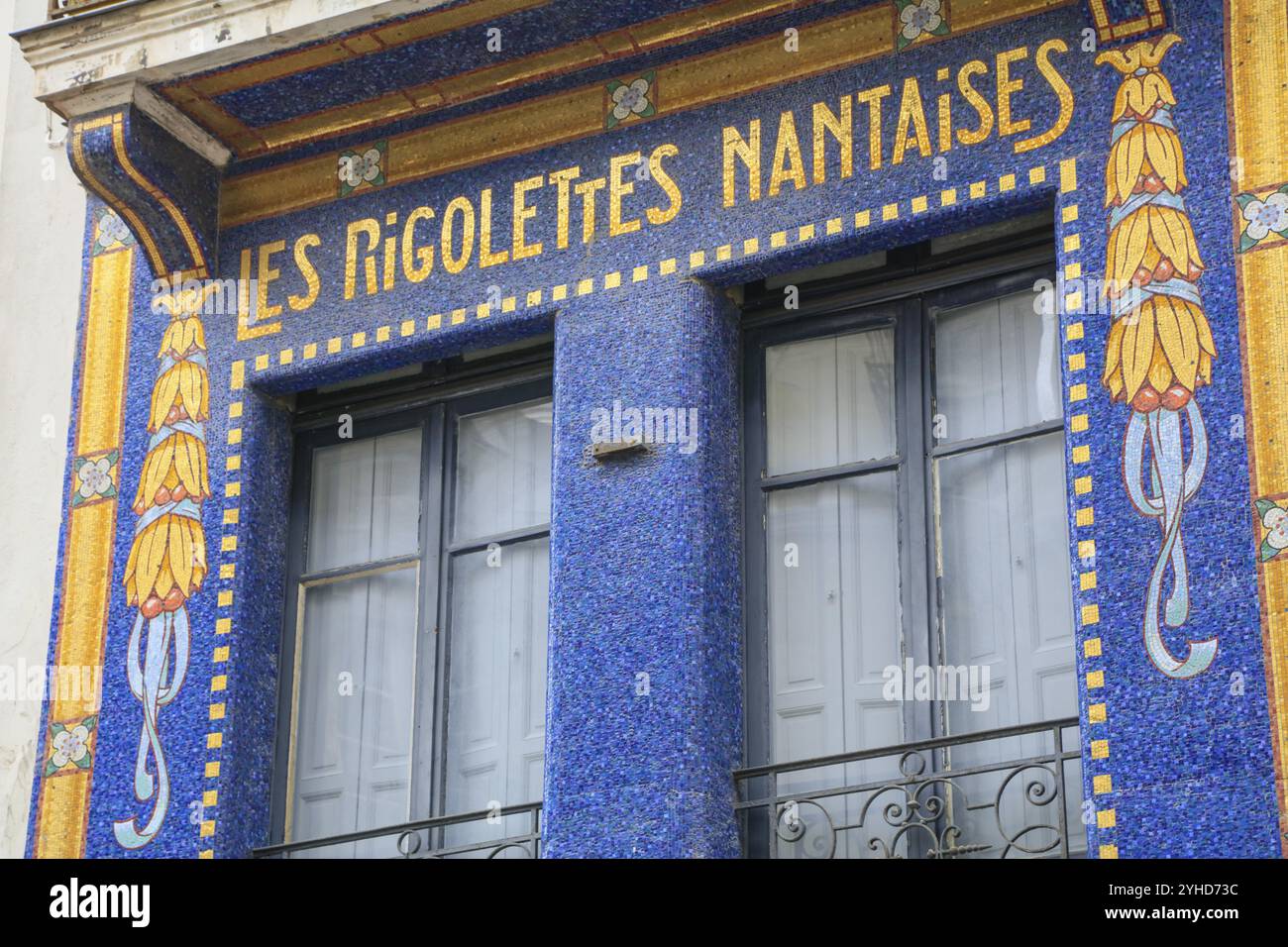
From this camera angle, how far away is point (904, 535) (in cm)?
1080

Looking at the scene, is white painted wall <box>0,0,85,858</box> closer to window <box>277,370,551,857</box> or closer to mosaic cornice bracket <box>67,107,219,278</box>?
mosaic cornice bracket <box>67,107,219,278</box>

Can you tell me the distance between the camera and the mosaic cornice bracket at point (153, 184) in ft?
39.3

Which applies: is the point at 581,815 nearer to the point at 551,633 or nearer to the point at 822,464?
the point at 551,633

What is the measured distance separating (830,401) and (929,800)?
1910mm

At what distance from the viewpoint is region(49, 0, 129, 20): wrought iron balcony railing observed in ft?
39.4

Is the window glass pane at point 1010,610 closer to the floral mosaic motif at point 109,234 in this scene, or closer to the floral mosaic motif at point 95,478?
the floral mosaic motif at point 95,478

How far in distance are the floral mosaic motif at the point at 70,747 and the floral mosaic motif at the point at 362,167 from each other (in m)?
2.73

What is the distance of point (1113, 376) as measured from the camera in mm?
10109

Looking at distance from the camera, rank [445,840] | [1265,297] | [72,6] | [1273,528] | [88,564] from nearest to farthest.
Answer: [1273,528] → [1265,297] → [445,840] → [72,6] → [88,564]

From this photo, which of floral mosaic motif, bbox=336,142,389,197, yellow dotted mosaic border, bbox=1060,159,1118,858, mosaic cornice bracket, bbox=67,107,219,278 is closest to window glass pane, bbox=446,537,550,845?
floral mosaic motif, bbox=336,142,389,197

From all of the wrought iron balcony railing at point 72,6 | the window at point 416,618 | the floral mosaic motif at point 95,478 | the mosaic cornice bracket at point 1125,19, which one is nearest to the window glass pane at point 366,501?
the window at point 416,618

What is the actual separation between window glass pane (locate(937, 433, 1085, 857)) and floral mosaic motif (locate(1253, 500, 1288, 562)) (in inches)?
39.4

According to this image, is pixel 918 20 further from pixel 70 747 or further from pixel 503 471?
pixel 70 747

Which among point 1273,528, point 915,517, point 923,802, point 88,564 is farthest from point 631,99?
point 1273,528
